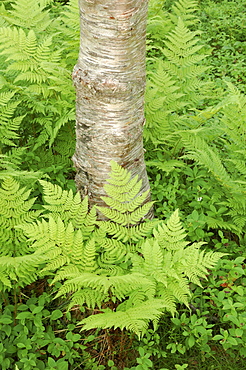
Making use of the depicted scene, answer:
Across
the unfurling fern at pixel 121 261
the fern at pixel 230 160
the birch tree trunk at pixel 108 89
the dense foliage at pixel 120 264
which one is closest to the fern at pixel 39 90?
the dense foliage at pixel 120 264

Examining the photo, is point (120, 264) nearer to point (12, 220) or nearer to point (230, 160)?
point (12, 220)

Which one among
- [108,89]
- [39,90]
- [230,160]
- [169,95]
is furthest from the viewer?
[169,95]

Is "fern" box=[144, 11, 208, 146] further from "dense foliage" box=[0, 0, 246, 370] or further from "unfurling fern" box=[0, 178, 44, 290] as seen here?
"unfurling fern" box=[0, 178, 44, 290]

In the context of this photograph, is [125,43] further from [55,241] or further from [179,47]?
[179,47]

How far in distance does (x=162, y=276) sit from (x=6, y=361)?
109cm

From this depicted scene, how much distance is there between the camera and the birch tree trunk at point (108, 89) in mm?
2109

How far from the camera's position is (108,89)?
2307mm

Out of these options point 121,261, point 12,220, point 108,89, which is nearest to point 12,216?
point 12,220

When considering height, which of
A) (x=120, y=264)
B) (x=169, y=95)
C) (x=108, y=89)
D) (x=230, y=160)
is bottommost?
(x=120, y=264)

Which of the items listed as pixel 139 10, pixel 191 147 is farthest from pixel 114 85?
pixel 191 147

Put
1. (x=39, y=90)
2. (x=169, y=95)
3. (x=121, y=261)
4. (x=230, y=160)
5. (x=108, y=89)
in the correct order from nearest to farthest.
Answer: (x=108, y=89) → (x=121, y=261) → (x=230, y=160) → (x=39, y=90) → (x=169, y=95)

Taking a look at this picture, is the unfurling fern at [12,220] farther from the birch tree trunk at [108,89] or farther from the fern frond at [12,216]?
the birch tree trunk at [108,89]

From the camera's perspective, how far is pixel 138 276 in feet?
7.09

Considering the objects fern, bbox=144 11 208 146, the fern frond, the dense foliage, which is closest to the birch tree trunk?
the dense foliage
